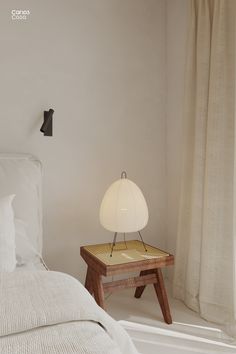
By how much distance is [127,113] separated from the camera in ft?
8.68

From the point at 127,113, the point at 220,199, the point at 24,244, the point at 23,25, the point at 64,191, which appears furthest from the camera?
the point at 127,113

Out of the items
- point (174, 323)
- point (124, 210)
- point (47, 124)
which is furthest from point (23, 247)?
point (174, 323)

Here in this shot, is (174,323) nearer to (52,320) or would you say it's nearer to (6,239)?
(6,239)

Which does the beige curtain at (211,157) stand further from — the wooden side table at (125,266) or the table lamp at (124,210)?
the table lamp at (124,210)

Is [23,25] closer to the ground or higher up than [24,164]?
higher up

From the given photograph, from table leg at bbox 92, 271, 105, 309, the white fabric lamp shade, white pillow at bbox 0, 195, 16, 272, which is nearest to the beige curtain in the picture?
the white fabric lamp shade

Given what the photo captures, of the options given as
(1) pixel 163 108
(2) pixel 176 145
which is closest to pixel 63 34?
(1) pixel 163 108

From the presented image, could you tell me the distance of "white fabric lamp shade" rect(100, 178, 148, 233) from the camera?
210 cm

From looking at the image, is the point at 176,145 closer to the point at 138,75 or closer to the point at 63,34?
the point at 138,75

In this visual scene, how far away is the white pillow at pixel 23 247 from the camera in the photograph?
1.87m

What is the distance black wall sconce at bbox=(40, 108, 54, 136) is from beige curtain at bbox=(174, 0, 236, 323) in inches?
37.6

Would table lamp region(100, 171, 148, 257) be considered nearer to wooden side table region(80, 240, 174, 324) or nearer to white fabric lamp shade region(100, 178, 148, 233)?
white fabric lamp shade region(100, 178, 148, 233)

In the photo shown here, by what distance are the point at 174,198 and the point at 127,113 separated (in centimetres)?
79

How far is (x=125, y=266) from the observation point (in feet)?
6.48
